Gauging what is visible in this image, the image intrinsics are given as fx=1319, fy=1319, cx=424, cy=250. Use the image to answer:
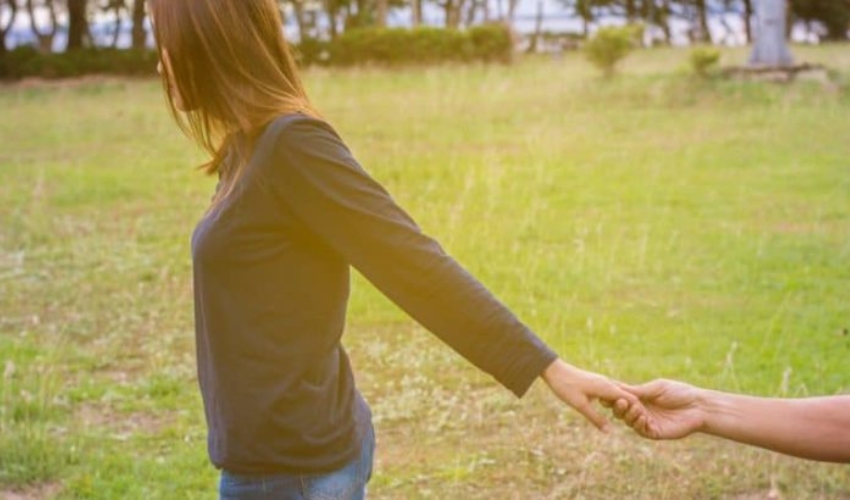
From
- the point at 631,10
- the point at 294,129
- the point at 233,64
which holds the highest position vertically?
the point at 233,64

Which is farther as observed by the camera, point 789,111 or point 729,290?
point 789,111

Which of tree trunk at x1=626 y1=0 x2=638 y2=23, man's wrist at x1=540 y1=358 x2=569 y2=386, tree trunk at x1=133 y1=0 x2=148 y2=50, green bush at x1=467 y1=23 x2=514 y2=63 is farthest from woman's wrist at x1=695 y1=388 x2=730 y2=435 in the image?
tree trunk at x1=626 y1=0 x2=638 y2=23

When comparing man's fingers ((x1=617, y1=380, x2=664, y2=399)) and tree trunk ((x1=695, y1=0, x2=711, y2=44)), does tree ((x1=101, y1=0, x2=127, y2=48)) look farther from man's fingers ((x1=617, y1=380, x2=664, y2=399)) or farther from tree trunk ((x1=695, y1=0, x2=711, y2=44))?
man's fingers ((x1=617, y1=380, x2=664, y2=399))

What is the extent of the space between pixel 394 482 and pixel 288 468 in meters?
2.41

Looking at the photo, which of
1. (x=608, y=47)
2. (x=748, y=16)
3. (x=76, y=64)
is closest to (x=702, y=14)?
(x=748, y=16)

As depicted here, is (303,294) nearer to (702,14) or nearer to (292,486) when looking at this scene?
(292,486)

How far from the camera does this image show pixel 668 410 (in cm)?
281

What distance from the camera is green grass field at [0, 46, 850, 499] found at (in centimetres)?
496

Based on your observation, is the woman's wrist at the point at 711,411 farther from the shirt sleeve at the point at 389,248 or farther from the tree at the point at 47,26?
the tree at the point at 47,26

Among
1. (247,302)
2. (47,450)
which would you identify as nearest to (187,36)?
(247,302)

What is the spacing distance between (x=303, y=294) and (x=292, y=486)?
36 cm

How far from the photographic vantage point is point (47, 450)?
5.11m

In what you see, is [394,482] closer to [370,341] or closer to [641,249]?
[370,341]

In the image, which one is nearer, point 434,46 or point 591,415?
point 591,415
